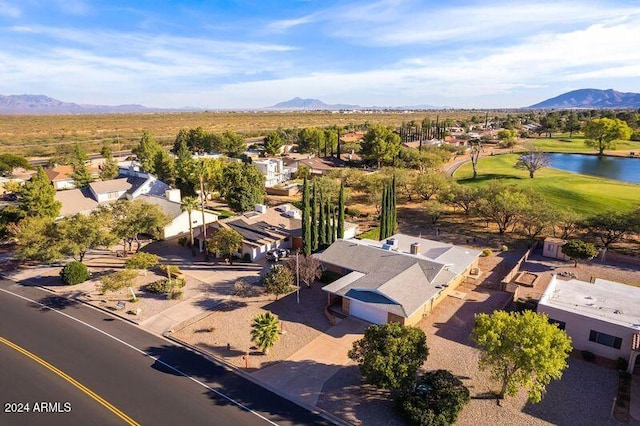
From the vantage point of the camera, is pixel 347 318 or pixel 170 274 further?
pixel 170 274

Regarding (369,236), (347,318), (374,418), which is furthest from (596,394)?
(369,236)

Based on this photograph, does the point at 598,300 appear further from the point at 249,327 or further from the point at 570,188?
the point at 570,188

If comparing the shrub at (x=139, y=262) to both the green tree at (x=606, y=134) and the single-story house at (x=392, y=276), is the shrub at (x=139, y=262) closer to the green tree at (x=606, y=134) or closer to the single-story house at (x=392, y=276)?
the single-story house at (x=392, y=276)

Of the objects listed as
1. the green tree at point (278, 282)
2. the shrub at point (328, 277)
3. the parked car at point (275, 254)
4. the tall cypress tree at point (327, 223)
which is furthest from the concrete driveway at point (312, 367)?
the tall cypress tree at point (327, 223)

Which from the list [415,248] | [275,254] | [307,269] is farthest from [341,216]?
[307,269]

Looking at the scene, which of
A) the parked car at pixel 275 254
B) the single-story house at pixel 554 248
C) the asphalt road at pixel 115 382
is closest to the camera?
the asphalt road at pixel 115 382

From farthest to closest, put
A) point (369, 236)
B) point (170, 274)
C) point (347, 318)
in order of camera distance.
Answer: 1. point (369, 236)
2. point (170, 274)
3. point (347, 318)

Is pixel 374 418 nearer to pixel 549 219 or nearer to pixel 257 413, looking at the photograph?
pixel 257 413
